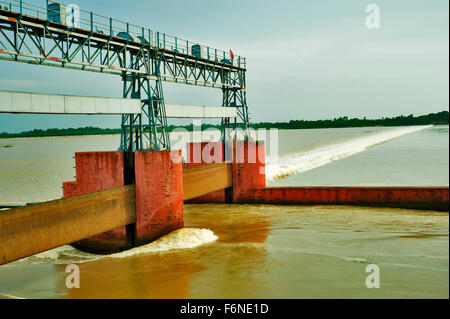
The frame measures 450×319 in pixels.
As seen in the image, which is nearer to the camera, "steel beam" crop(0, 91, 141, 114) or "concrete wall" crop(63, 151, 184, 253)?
"steel beam" crop(0, 91, 141, 114)

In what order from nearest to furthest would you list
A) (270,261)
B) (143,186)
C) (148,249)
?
(270,261), (148,249), (143,186)

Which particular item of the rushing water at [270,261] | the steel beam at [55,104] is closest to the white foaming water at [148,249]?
the rushing water at [270,261]

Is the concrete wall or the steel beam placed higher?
the steel beam

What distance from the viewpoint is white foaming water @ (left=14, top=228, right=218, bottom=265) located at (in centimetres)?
1066

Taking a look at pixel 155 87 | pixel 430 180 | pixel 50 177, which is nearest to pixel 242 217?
pixel 155 87

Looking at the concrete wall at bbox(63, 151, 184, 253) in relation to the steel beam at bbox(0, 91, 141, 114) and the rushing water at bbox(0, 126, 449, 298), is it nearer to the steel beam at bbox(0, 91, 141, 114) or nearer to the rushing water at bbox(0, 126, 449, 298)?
the rushing water at bbox(0, 126, 449, 298)

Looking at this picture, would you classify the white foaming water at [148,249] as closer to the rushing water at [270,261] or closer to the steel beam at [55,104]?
the rushing water at [270,261]

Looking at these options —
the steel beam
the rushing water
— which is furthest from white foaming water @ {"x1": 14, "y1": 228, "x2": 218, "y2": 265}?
the steel beam

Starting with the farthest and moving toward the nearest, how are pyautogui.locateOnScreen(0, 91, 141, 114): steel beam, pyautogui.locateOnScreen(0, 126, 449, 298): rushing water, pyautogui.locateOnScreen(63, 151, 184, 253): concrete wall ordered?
1. pyautogui.locateOnScreen(63, 151, 184, 253): concrete wall
2. pyautogui.locateOnScreen(0, 91, 141, 114): steel beam
3. pyautogui.locateOnScreen(0, 126, 449, 298): rushing water

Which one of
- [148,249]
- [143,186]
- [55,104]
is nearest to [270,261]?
[148,249]

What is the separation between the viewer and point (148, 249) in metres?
10.7

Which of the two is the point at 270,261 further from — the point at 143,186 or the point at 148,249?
the point at 143,186

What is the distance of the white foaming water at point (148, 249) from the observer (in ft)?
35.0

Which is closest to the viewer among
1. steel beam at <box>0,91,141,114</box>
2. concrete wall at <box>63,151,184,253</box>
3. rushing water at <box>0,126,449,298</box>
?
rushing water at <box>0,126,449,298</box>
